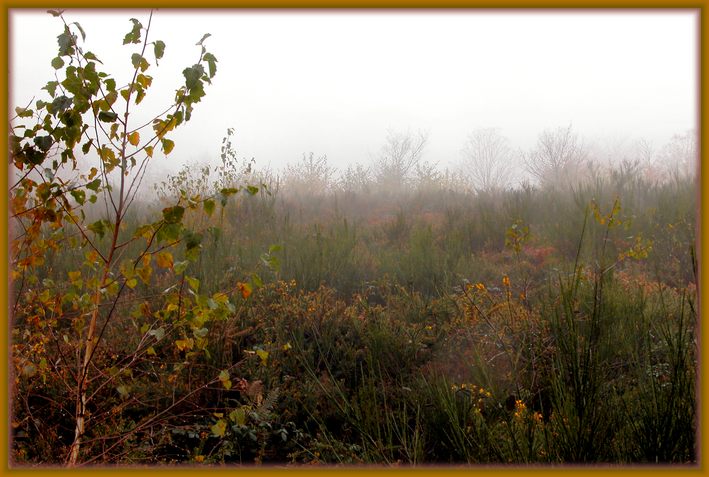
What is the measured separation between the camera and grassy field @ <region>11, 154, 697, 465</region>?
84.4 inches

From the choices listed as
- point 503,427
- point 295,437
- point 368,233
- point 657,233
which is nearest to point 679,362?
point 503,427

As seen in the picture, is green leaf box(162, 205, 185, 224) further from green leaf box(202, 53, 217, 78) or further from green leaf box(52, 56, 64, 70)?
green leaf box(52, 56, 64, 70)

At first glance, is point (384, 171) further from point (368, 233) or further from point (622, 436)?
point (622, 436)

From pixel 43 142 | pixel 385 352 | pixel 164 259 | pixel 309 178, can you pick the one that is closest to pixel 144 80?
pixel 43 142

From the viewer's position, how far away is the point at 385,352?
356 centimetres

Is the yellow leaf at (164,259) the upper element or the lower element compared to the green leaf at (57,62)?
lower

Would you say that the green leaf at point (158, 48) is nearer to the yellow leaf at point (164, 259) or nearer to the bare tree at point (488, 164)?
the yellow leaf at point (164, 259)

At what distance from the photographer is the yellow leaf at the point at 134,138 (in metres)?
2.25

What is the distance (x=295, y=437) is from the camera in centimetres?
302

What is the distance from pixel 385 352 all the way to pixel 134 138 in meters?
2.01

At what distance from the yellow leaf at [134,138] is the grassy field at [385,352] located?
20.8 inches

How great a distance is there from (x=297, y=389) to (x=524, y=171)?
6.49m

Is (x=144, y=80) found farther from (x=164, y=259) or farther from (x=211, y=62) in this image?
(x=164, y=259)

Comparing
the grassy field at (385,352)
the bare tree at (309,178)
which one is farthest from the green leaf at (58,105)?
the bare tree at (309,178)
